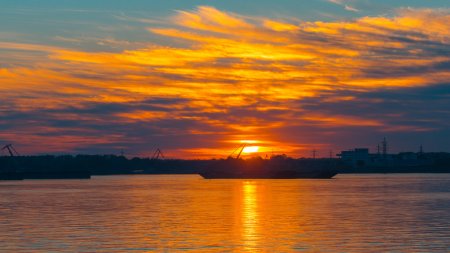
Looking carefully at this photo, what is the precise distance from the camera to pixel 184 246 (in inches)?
2034

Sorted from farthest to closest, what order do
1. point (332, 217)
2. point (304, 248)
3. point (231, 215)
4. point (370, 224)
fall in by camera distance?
point (231, 215)
point (332, 217)
point (370, 224)
point (304, 248)

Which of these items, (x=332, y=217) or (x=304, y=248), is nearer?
(x=304, y=248)

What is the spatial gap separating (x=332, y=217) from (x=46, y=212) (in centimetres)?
3084

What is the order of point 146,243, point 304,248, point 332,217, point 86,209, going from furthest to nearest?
point 86,209 → point 332,217 → point 146,243 → point 304,248

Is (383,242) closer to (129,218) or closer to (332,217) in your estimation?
(332,217)

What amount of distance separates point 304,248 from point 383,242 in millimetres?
6600

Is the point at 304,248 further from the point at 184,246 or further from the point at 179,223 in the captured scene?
the point at 179,223

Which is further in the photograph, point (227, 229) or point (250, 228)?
point (250, 228)

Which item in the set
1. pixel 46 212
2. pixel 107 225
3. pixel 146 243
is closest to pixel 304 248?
pixel 146 243

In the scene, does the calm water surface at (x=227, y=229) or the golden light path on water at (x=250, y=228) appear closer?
the calm water surface at (x=227, y=229)

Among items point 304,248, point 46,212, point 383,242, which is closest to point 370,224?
point 383,242

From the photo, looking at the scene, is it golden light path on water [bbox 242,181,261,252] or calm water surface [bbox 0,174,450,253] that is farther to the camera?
golden light path on water [bbox 242,181,261,252]

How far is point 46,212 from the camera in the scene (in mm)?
85438

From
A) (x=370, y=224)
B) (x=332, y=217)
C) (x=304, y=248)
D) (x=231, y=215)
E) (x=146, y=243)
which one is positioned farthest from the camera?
(x=231, y=215)
